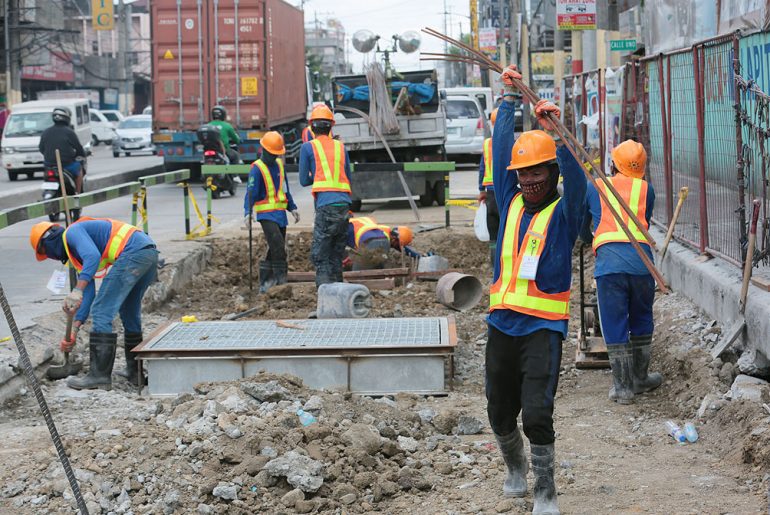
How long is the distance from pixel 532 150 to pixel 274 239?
743 centimetres

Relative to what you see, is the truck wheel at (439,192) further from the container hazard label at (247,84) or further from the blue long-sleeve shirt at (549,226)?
the blue long-sleeve shirt at (549,226)

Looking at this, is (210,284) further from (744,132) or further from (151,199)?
(151,199)

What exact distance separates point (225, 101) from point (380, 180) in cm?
709

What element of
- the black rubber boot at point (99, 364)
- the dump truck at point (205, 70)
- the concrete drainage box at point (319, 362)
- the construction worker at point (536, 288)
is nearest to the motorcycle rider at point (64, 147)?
the dump truck at point (205, 70)

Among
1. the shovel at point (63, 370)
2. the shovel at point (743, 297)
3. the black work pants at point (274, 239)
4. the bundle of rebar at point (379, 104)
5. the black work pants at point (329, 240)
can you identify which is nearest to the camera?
the shovel at point (743, 297)

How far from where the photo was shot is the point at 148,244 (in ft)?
27.8

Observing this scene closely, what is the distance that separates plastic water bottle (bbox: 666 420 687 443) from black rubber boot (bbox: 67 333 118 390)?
13.3ft

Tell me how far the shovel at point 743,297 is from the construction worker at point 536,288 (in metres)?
2.42

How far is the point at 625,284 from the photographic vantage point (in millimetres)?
7336

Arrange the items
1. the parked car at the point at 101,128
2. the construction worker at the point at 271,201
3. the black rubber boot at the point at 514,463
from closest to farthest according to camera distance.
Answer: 1. the black rubber boot at the point at 514,463
2. the construction worker at the point at 271,201
3. the parked car at the point at 101,128

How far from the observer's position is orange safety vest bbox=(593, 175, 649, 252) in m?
7.33

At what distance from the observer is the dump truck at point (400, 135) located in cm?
1864

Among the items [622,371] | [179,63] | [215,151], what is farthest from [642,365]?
[179,63]

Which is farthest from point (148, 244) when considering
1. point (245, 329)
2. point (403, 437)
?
point (403, 437)
